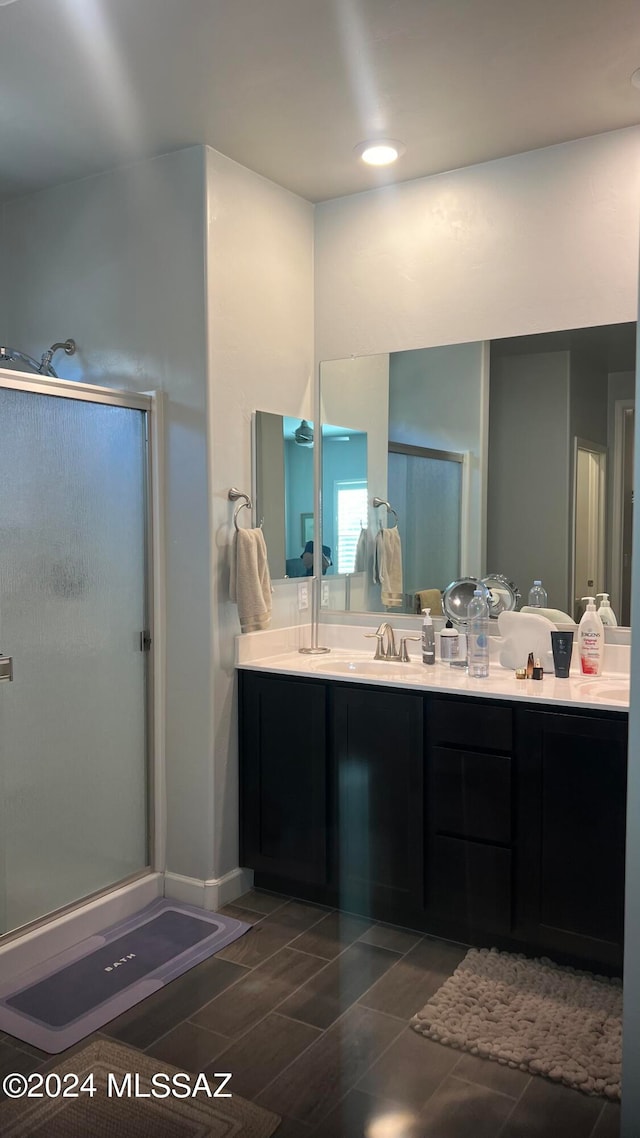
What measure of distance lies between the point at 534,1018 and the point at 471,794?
0.61m

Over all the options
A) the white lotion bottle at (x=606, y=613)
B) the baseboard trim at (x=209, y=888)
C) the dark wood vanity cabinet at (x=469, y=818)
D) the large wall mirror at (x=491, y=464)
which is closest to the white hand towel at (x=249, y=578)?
the large wall mirror at (x=491, y=464)

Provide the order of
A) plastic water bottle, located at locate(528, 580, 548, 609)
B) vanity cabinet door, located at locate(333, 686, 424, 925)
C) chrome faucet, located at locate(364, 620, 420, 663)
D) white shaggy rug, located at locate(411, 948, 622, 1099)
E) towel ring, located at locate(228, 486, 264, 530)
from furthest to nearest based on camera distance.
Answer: chrome faucet, located at locate(364, 620, 420, 663) < towel ring, located at locate(228, 486, 264, 530) < plastic water bottle, located at locate(528, 580, 548, 609) < vanity cabinet door, located at locate(333, 686, 424, 925) < white shaggy rug, located at locate(411, 948, 622, 1099)

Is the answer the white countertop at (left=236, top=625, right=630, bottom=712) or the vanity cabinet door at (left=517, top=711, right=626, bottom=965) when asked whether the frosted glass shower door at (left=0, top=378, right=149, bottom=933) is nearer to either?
the white countertop at (left=236, top=625, right=630, bottom=712)

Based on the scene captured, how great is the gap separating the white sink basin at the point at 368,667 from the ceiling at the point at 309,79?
174 cm

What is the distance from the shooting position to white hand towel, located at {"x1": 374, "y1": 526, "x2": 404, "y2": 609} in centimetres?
327

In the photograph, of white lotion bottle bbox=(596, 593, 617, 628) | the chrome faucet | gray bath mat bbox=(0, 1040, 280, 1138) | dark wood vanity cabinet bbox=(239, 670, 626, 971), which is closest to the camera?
gray bath mat bbox=(0, 1040, 280, 1138)

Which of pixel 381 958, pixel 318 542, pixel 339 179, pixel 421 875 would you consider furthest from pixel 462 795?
pixel 339 179

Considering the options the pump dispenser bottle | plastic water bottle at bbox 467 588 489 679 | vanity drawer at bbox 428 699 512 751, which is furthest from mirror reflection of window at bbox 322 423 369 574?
vanity drawer at bbox 428 699 512 751

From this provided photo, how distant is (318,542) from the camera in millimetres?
3463

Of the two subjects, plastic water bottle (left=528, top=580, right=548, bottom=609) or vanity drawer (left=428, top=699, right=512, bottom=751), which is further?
plastic water bottle (left=528, top=580, right=548, bottom=609)

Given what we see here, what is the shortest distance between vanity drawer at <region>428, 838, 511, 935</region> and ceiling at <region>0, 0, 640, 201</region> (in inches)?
86.3

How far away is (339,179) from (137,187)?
718mm

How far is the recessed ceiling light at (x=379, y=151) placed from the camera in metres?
2.85

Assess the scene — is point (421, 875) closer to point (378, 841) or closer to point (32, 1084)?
point (378, 841)
